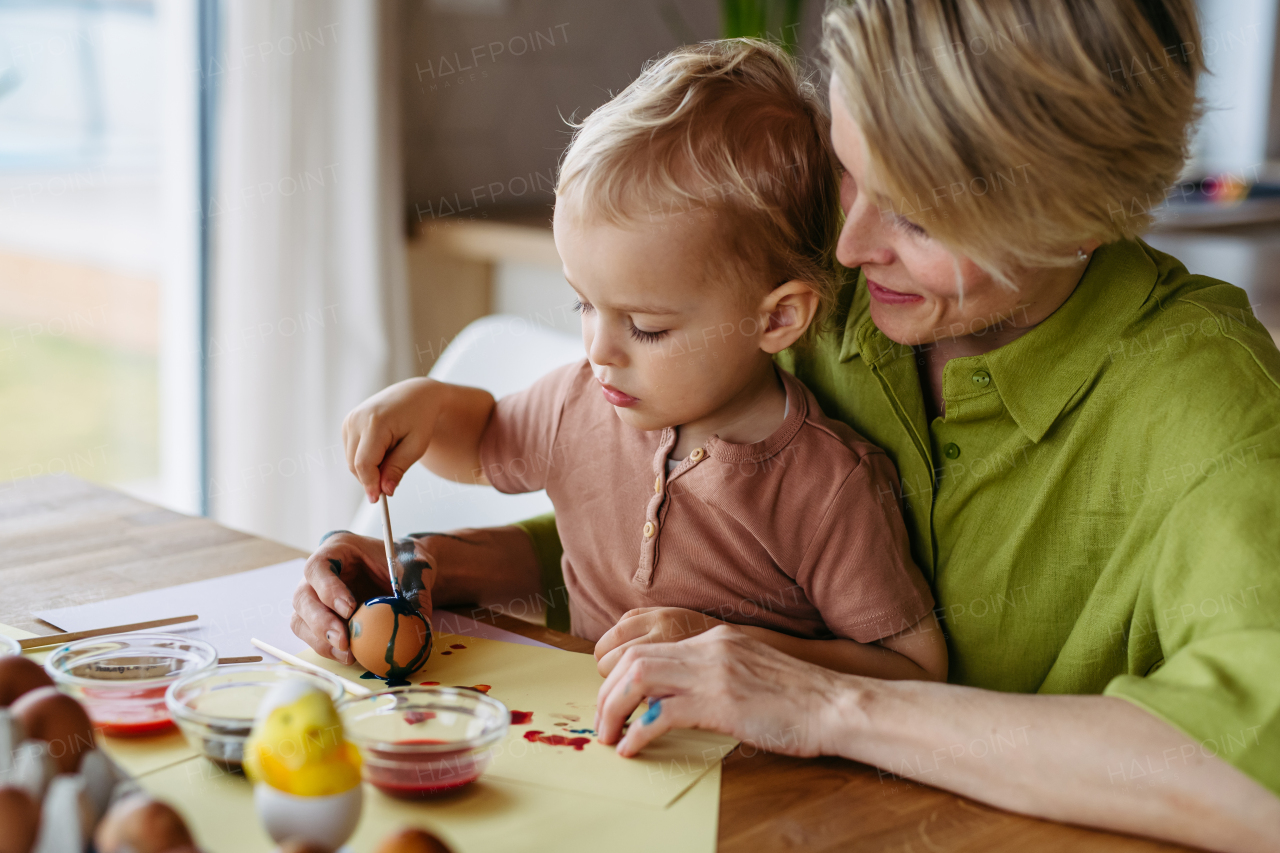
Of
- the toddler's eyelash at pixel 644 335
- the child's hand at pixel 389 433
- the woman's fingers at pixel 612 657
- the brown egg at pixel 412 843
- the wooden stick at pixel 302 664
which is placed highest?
the toddler's eyelash at pixel 644 335

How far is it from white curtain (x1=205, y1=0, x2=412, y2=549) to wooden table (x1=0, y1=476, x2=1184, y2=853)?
111 cm

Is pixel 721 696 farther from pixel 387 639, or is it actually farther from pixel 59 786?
pixel 59 786

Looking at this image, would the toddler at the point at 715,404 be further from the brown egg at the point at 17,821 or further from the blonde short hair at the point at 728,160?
the brown egg at the point at 17,821

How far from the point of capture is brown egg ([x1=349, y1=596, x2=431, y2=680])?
3.25ft

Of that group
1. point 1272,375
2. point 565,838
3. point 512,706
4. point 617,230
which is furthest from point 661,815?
point 1272,375

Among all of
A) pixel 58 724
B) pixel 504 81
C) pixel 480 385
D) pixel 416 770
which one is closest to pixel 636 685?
pixel 416 770

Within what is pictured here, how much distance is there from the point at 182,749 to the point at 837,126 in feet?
2.35

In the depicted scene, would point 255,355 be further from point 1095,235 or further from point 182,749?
point 1095,235

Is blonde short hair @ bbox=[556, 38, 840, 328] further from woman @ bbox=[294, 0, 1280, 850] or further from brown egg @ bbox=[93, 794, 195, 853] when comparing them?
brown egg @ bbox=[93, 794, 195, 853]

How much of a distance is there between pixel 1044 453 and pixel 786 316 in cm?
27

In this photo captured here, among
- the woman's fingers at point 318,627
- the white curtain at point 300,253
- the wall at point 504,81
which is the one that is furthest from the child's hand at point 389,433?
the wall at point 504,81

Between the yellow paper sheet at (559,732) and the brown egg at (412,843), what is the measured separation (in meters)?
0.21

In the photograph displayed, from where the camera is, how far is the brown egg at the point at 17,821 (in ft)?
1.99

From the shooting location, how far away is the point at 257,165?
2.53 m
